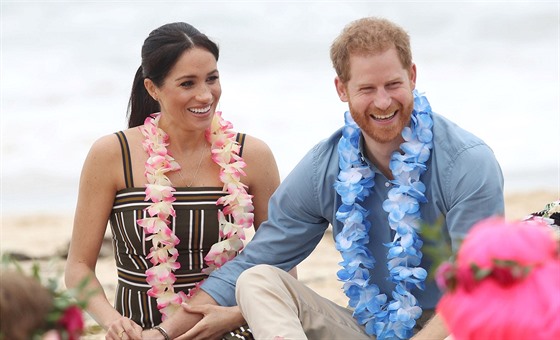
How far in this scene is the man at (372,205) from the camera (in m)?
3.59

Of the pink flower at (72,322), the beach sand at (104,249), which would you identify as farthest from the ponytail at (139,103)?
the pink flower at (72,322)

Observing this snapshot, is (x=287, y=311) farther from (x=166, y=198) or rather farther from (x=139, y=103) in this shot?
(x=139, y=103)

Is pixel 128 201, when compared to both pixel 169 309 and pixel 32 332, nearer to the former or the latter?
pixel 169 309

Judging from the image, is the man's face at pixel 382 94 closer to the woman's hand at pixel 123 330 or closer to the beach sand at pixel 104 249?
the woman's hand at pixel 123 330

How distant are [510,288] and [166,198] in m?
2.54

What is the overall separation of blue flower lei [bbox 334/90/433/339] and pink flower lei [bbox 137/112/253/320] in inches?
19.4

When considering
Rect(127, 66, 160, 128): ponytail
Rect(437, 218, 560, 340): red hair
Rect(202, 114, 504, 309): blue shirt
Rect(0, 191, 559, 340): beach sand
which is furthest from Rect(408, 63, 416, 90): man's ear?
Rect(0, 191, 559, 340): beach sand

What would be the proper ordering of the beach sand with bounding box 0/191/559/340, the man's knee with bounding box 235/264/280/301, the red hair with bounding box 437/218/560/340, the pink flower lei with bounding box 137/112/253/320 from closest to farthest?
1. the red hair with bounding box 437/218/560/340
2. the man's knee with bounding box 235/264/280/301
3. the pink flower lei with bounding box 137/112/253/320
4. the beach sand with bounding box 0/191/559/340

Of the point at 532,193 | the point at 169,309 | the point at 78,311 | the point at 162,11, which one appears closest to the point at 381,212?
the point at 169,309

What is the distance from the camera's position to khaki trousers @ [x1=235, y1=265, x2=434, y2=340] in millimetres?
3494

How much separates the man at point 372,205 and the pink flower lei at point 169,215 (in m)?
0.16

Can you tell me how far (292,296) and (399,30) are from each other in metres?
1.07

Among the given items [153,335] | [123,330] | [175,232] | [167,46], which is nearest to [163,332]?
[153,335]

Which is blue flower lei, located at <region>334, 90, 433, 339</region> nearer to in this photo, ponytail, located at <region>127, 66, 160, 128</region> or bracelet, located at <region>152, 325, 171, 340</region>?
bracelet, located at <region>152, 325, 171, 340</region>
